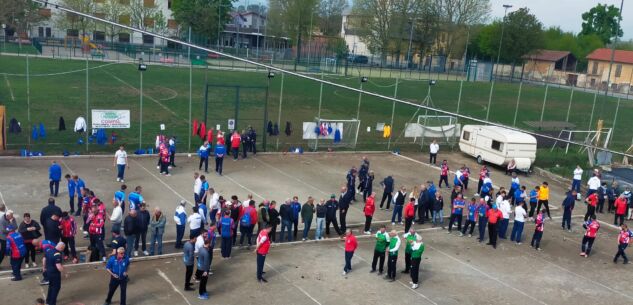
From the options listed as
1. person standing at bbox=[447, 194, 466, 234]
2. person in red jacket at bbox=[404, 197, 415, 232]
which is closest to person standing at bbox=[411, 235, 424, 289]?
person in red jacket at bbox=[404, 197, 415, 232]

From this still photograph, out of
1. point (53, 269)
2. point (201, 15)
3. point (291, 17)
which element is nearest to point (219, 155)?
point (53, 269)

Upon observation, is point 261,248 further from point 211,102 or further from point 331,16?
point 331,16

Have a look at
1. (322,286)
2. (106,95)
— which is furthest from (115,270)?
(106,95)

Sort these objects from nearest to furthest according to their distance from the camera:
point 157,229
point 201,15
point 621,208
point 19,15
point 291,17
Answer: point 157,229 → point 621,208 → point 19,15 → point 201,15 → point 291,17

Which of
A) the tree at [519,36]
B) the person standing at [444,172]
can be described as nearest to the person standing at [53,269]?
the person standing at [444,172]

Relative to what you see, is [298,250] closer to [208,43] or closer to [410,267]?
[410,267]

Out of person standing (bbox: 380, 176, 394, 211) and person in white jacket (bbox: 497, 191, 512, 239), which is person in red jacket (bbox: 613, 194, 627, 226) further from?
person standing (bbox: 380, 176, 394, 211)

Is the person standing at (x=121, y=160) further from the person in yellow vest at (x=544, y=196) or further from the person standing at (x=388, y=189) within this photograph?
the person in yellow vest at (x=544, y=196)

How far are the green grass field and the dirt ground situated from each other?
18.0ft

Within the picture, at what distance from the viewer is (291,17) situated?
267ft

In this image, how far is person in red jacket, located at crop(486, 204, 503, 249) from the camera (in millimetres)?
17734

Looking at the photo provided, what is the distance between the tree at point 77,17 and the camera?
2650 inches

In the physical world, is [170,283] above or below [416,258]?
below

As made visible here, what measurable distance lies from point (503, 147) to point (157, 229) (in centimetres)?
1898
